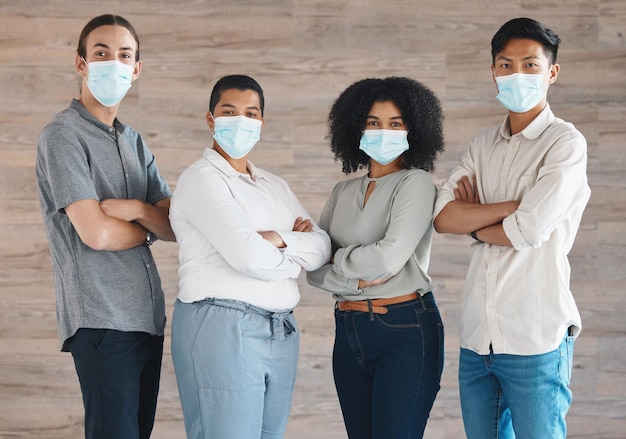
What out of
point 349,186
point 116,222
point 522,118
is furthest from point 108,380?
point 522,118

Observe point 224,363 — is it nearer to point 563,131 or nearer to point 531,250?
point 531,250

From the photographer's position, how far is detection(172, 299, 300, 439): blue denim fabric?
202cm

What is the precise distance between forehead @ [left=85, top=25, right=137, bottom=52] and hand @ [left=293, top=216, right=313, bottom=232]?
2.21 feet

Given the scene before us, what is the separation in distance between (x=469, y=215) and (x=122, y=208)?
92 cm

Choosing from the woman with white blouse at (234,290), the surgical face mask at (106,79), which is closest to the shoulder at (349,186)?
the woman with white blouse at (234,290)

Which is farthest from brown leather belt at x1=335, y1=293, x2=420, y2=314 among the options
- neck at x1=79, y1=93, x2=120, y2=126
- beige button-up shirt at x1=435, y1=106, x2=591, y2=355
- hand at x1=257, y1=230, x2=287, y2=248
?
neck at x1=79, y1=93, x2=120, y2=126

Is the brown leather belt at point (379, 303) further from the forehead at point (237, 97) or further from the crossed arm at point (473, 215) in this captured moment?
the forehead at point (237, 97)

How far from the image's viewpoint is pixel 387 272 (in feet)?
7.13

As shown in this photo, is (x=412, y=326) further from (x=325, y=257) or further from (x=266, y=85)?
(x=266, y=85)

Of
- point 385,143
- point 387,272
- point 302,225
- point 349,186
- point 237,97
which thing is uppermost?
point 237,97

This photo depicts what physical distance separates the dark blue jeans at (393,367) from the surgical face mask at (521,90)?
1.90ft

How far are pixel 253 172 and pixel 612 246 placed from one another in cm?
218

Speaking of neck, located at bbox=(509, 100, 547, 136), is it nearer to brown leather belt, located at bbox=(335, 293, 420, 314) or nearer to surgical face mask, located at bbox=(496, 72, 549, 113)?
surgical face mask, located at bbox=(496, 72, 549, 113)

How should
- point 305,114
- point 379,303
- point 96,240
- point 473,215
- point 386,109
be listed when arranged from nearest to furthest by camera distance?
point 96,240 < point 473,215 < point 379,303 < point 386,109 < point 305,114
